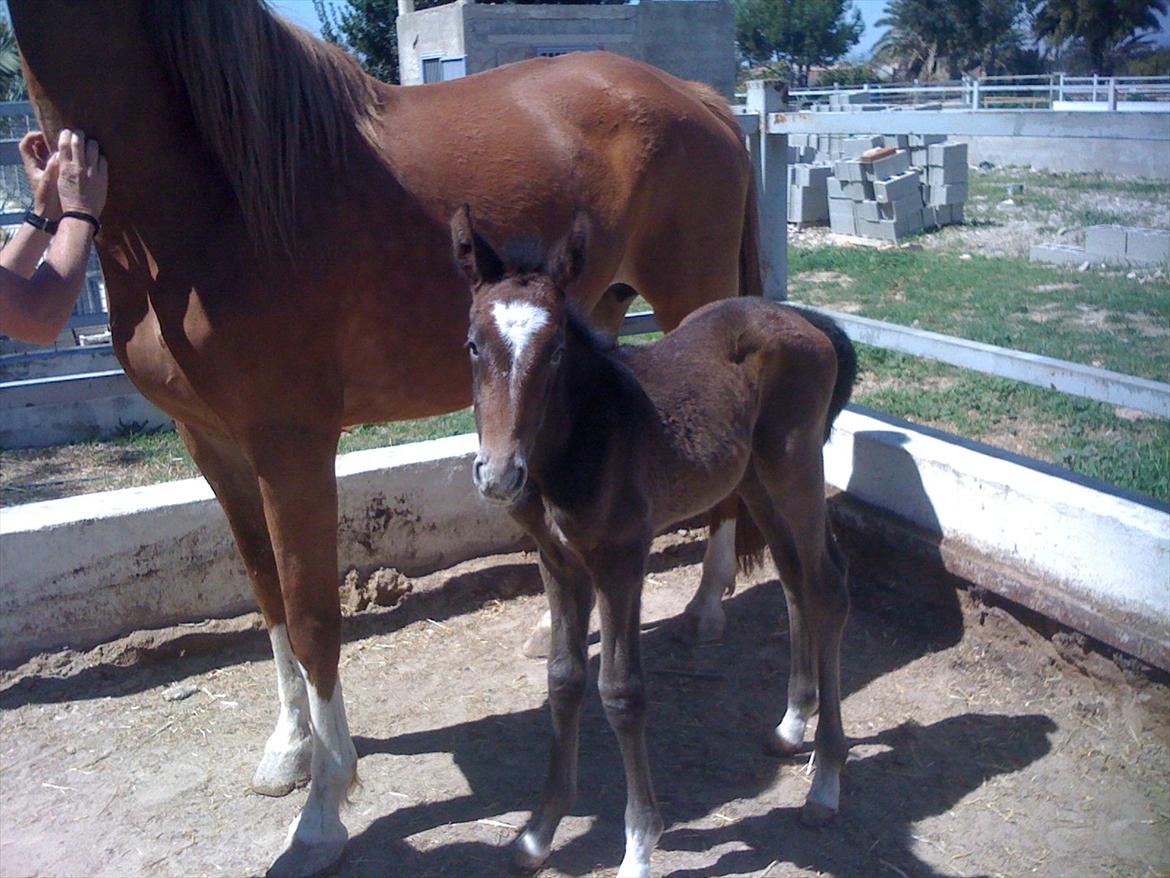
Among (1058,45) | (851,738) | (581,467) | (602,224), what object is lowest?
(851,738)

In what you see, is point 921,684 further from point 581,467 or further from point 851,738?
point 581,467

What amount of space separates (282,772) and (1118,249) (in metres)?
10.5

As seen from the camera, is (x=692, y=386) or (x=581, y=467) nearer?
(x=581, y=467)

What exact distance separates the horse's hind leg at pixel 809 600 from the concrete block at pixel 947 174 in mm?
12262

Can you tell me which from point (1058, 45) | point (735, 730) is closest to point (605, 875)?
point (735, 730)

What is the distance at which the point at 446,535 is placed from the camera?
4.59m

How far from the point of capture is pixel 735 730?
3.49 metres

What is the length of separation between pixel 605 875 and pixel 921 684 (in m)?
1.44

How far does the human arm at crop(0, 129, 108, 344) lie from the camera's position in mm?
2416

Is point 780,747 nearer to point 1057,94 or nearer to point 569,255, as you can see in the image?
point 569,255

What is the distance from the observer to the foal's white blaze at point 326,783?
292 cm

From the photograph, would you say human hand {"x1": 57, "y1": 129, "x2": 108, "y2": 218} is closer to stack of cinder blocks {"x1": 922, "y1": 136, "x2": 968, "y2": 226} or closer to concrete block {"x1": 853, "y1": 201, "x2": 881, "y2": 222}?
concrete block {"x1": 853, "y1": 201, "x2": 881, "y2": 222}

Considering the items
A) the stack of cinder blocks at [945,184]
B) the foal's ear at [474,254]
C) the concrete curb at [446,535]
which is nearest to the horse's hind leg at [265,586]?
the concrete curb at [446,535]

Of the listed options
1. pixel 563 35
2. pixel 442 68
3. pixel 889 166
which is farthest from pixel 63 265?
pixel 563 35
